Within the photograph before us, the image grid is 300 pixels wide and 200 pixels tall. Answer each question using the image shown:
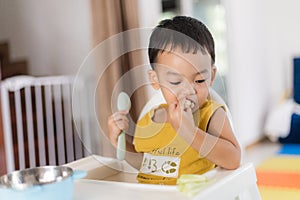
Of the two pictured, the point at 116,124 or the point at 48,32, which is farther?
the point at 48,32

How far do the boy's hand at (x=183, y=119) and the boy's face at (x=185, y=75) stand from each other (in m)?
0.02

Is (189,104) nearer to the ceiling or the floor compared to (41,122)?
nearer to the ceiling

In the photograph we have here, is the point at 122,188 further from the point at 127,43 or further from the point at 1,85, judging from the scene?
the point at 1,85

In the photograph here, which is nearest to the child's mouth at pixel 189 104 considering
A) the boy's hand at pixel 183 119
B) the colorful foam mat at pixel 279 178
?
the boy's hand at pixel 183 119

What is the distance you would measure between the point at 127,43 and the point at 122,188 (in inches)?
12.3

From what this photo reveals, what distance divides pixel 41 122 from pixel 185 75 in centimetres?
227

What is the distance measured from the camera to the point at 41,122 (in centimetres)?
301

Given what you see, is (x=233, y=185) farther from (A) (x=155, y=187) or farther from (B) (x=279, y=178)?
(B) (x=279, y=178)

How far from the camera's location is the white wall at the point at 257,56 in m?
3.68

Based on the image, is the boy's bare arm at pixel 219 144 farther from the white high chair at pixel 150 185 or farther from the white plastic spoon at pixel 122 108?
the white plastic spoon at pixel 122 108

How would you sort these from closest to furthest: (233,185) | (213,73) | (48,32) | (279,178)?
(233,185)
(213,73)
(279,178)
(48,32)

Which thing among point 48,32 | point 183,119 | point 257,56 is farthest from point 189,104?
point 257,56

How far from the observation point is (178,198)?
2.46 ft

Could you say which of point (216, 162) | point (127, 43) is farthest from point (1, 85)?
point (216, 162)
